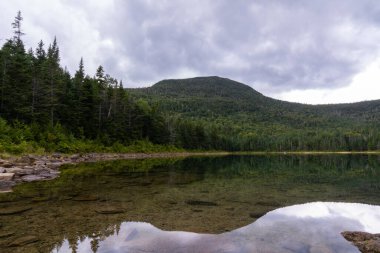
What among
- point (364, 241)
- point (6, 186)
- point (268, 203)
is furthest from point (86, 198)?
point (364, 241)

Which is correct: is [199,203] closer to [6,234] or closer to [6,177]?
[6,234]

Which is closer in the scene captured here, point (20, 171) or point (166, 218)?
point (166, 218)

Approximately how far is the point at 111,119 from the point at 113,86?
12.5 m

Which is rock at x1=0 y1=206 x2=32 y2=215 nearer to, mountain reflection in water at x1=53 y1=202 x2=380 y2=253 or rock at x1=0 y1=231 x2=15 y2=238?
rock at x1=0 y1=231 x2=15 y2=238

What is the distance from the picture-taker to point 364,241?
8961mm

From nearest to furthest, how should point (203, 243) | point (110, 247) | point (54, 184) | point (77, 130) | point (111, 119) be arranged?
point (110, 247), point (203, 243), point (54, 184), point (77, 130), point (111, 119)

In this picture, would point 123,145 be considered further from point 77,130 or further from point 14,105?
point 14,105

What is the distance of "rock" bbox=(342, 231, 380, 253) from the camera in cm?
829

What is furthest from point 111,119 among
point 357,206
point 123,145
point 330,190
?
point 357,206

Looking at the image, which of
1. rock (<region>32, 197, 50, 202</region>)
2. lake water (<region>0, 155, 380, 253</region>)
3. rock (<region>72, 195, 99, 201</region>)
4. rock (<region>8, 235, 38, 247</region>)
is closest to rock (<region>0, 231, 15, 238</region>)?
lake water (<region>0, 155, 380, 253</region>)

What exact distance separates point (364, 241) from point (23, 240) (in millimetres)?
10051

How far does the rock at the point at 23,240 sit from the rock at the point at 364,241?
9334 mm

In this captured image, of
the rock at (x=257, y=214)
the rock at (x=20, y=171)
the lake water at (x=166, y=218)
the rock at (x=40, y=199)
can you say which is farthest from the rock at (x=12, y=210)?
the rock at (x=20, y=171)

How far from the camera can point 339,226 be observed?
438 inches
